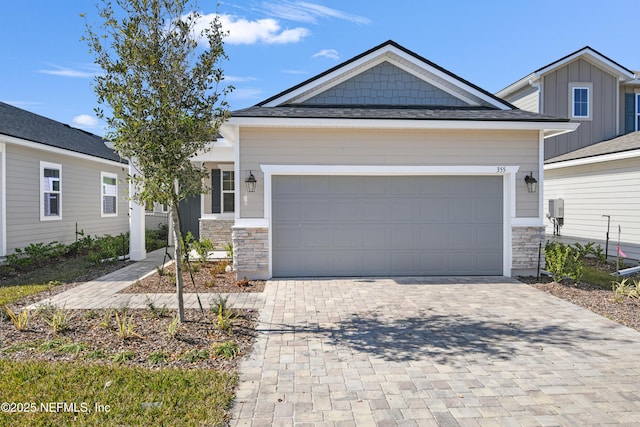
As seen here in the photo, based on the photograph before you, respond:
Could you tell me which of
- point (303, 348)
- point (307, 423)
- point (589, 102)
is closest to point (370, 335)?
point (303, 348)

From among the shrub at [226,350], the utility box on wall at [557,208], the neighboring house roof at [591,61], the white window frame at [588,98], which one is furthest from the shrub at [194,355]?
the white window frame at [588,98]

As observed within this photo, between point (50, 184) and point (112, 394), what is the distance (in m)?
11.5

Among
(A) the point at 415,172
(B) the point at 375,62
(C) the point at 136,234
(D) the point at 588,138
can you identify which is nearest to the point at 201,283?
(C) the point at 136,234

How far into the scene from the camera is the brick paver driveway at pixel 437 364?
3.36 m

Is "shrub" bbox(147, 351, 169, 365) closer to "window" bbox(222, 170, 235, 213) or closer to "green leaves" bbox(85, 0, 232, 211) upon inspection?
"green leaves" bbox(85, 0, 232, 211)

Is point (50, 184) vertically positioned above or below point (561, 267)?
above

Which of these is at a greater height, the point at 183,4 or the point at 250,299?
the point at 183,4

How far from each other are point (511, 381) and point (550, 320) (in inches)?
101

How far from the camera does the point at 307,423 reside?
10.5 feet

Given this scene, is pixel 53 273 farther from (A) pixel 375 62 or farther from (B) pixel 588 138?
(B) pixel 588 138

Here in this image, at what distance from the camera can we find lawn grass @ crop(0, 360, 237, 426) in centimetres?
323

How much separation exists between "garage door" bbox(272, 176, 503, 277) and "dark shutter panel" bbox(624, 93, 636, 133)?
34.1ft

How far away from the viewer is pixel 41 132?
12883 millimetres

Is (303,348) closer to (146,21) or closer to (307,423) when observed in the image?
(307,423)
